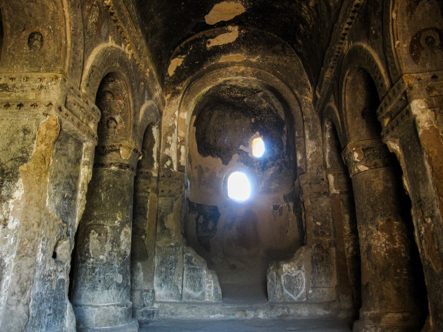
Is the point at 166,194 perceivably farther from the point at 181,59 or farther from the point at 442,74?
the point at 442,74

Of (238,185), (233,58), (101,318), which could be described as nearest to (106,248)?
(101,318)

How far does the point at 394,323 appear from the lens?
413 cm

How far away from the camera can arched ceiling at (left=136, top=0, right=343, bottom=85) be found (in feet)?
18.6

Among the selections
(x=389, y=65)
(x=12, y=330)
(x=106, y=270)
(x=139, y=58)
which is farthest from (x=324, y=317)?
(x=139, y=58)

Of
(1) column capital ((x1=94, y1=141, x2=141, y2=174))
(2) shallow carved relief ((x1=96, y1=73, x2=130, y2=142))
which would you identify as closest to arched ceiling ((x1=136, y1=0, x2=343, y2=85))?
(2) shallow carved relief ((x1=96, y1=73, x2=130, y2=142))

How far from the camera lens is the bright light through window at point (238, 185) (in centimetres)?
940

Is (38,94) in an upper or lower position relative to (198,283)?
upper

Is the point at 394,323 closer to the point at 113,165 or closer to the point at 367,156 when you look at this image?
the point at 367,156

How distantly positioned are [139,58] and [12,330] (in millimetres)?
4262

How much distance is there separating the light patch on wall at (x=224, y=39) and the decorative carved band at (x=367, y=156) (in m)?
3.65

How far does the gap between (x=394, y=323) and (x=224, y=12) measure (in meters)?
5.95

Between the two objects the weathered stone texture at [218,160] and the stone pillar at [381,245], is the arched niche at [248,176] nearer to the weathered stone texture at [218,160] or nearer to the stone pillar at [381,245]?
the weathered stone texture at [218,160]

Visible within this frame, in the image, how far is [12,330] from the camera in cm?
274

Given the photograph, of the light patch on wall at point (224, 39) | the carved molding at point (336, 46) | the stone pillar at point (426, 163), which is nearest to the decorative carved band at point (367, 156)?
the stone pillar at point (426, 163)
